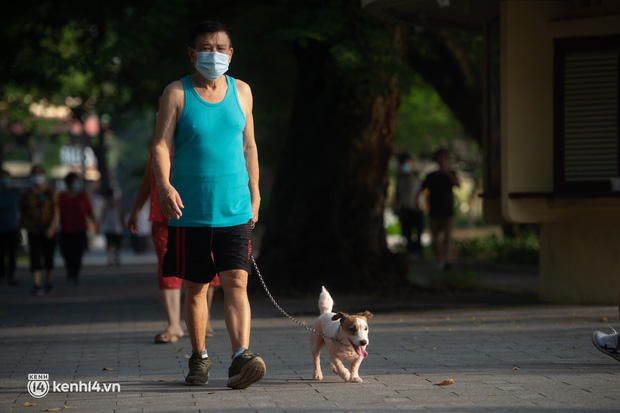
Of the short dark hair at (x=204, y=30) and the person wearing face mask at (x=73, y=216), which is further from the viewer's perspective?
the person wearing face mask at (x=73, y=216)

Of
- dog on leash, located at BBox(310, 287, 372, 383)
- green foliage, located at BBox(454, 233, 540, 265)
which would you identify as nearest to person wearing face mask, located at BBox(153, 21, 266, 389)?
dog on leash, located at BBox(310, 287, 372, 383)

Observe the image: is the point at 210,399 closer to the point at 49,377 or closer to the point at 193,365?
the point at 193,365

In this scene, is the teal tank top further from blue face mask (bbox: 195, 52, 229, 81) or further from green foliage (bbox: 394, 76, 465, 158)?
green foliage (bbox: 394, 76, 465, 158)

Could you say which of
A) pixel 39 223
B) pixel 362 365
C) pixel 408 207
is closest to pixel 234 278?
pixel 362 365

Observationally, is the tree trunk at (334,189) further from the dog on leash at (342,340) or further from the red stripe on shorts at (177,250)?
the red stripe on shorts at (177,250)

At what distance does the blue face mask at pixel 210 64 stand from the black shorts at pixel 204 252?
918 mm

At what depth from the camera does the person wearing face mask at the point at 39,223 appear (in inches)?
605

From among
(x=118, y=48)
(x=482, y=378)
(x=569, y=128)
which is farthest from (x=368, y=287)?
(x=482, y=378)

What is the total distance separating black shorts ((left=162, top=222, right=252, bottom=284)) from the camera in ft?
19.5

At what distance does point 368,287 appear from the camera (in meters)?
12.7

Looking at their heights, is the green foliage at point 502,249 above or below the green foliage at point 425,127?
below

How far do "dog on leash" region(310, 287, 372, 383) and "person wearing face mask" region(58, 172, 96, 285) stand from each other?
10938 mm

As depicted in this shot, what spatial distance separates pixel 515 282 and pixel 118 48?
6925mm

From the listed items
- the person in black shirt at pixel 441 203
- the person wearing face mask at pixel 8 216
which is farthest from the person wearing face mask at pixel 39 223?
the person in black shirt at pixel 441 203
